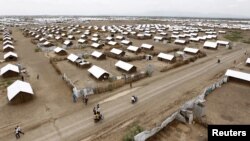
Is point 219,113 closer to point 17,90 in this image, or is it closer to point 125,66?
point 125,66

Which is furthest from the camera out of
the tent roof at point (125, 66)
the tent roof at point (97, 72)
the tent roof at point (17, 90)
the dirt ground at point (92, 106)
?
the tent roof at point (125, 66)

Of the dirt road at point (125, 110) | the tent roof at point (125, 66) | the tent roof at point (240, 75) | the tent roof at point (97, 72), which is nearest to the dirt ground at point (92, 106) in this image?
the dirt road at point (125, 110)

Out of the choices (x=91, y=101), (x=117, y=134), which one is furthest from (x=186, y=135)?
(x=91, y=101)

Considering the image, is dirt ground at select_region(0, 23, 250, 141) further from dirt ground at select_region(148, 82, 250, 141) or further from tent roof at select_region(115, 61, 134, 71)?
dirt ground at select_region(148, 82, 250, 141)

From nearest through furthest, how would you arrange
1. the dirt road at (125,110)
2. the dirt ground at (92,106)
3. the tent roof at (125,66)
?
the dirt road at (125,110) < the dirt ground at (92,106) < the tent roof at (125,66)

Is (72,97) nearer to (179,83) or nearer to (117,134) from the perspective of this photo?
(117,134)

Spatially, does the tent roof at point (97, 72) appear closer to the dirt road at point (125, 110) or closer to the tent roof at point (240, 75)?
the dirt road at point (125, 110)

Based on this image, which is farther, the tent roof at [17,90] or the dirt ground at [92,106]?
the tent roof at [17,90]

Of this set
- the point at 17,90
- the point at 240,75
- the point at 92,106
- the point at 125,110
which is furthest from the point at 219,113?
the point at 17,90

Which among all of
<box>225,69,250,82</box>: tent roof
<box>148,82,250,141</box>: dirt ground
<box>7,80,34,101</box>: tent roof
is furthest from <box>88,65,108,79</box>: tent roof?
<box>225,69,250,82</box>: tent roof
